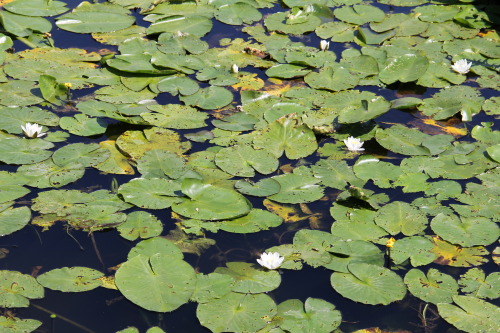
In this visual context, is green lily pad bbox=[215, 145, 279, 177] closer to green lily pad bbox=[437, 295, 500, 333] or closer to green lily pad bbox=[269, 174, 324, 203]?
green lily pad bbox=[269, 174, 324, 203]

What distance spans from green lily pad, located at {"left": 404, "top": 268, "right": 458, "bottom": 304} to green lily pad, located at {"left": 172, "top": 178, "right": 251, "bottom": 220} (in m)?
1.10

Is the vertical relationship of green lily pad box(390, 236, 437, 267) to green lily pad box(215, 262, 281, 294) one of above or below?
below

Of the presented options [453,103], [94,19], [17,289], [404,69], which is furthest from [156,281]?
[94,19]

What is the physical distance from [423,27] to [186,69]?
2638 millimetres

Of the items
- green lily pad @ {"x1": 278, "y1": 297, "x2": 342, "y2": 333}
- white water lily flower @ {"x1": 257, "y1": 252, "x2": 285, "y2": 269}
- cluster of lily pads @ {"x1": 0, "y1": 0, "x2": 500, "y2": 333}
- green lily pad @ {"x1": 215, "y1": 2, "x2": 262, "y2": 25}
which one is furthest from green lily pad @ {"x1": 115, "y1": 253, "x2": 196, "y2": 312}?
green lily pad @ {"x1": 215, "y1": 2, "x2": 262, "y2": 25}

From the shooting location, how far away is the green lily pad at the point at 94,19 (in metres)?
6.25

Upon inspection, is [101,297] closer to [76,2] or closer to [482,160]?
[482,160]

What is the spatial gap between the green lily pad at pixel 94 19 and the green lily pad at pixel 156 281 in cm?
347

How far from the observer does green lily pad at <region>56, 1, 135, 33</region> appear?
625 centimetres

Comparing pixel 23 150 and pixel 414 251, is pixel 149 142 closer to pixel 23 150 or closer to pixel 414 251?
pixel 23 150

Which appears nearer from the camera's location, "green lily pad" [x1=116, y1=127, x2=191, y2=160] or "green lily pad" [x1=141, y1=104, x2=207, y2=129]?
"green lily pad" [x1=116, y1=127, x2=191, y2=160]

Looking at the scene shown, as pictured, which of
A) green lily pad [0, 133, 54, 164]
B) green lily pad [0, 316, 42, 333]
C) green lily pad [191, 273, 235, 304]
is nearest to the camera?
green lily pad [0, 316, 42, 333]

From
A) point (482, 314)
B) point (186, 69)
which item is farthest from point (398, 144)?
point (186, 69)

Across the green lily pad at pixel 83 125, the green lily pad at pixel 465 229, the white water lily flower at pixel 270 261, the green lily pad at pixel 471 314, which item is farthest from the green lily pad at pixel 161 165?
the green lily pad at pixel 471 314
